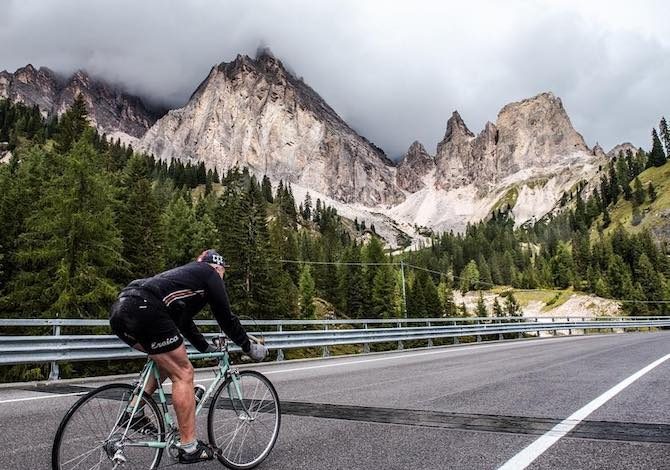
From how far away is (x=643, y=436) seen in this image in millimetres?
4727

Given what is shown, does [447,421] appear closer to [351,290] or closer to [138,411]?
[138,411]

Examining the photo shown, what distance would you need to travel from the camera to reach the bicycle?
340cm

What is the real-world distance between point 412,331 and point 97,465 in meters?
19.4

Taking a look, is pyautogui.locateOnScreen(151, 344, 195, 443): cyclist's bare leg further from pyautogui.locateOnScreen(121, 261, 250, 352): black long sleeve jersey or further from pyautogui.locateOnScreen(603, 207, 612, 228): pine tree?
pyautogui.locateOnScreen(603, 207, 612, 228): pine tree

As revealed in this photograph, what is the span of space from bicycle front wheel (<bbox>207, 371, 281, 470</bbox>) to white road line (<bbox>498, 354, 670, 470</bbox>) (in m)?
2.06

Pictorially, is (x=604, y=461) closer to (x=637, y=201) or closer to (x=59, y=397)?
(x=59, y=397)

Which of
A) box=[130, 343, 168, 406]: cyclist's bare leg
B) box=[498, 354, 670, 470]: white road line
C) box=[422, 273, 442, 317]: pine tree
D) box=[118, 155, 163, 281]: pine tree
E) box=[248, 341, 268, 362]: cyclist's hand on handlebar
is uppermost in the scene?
box=[118, 155, 163, 281]: pine tree

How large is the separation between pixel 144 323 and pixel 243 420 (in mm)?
1482

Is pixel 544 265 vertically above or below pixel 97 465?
above

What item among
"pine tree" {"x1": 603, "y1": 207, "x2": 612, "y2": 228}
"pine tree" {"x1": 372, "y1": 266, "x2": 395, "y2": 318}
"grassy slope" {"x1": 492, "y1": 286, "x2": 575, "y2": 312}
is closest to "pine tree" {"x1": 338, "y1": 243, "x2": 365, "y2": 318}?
"pine tree" {"x1": 372, "y1": 266, "x2": 395, "y2": 318}

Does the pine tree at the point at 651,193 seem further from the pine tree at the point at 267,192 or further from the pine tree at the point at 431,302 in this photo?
the pine tree at the point at 267,192

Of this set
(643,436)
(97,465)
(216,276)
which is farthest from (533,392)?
(97,465)

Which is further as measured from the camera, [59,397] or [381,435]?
[59,397]

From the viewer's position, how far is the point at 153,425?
379 cm
